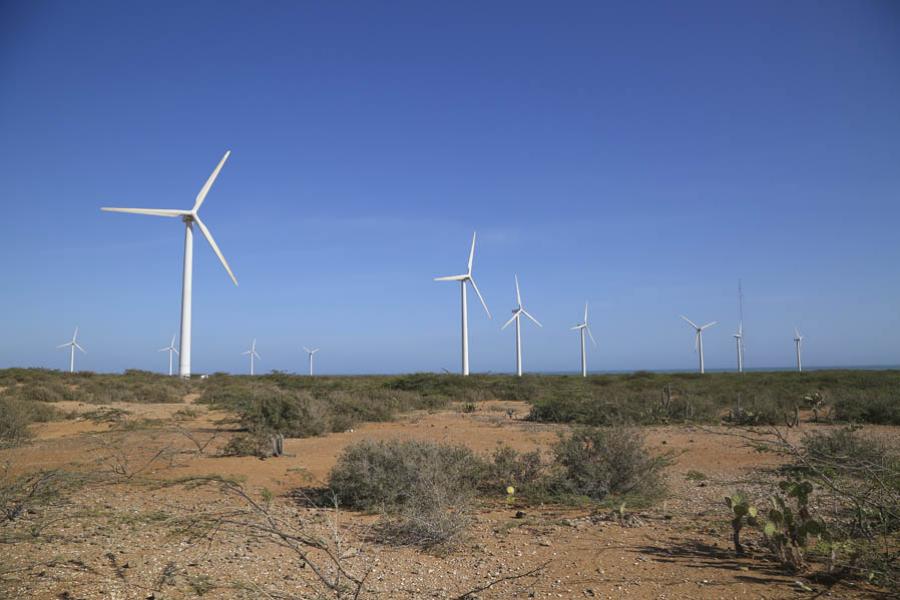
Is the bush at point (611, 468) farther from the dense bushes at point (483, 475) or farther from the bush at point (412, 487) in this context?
the bush at point (412, 487)

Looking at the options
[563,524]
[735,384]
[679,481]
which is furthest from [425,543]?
[735,384]

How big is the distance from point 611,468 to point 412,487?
9.65 feet

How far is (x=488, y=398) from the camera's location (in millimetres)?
30594

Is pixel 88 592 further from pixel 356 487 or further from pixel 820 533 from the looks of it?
pixel 820 533

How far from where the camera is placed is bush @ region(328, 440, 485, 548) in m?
6.52

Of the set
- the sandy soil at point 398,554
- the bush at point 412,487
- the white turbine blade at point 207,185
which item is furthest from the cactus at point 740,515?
the white turbine blade at point 207,185

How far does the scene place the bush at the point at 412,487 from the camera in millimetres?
6520

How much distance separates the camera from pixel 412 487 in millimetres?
7867

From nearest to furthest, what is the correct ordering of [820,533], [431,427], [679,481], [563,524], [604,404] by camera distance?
[820,533], [563,524], [679,481], [431,427], [604,404]

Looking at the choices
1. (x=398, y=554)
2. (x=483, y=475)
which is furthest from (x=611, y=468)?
(x=398, y=554)

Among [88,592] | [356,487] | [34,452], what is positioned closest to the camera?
[88,592]

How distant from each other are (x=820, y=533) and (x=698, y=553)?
1.15m

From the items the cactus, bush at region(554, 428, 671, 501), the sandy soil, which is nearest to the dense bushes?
bush at region(554, 428, 671, 501)

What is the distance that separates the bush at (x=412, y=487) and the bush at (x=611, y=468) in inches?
54.3
